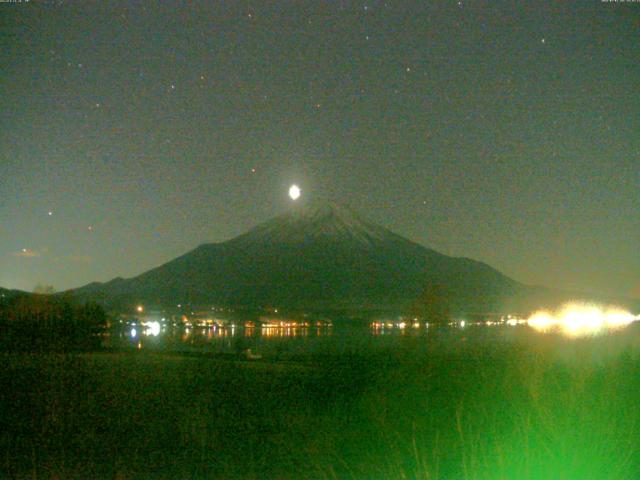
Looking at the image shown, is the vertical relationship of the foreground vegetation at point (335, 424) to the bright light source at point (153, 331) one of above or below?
below

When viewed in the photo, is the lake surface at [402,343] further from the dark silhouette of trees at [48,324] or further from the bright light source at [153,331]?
the bright light source at [153,331]

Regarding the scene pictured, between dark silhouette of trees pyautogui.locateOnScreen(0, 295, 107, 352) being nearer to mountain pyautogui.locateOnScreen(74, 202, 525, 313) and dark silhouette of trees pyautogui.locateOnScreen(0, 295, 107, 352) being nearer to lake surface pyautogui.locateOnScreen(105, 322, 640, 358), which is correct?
lake surface pyautogui.locateOnScreen(105, 322, 640, 358)

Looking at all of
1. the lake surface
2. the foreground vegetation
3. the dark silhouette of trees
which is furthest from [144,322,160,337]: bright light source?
the foreground vegetation

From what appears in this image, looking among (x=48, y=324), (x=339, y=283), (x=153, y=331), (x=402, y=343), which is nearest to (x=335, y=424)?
(x=402, y=343)

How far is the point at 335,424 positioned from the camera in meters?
13.0

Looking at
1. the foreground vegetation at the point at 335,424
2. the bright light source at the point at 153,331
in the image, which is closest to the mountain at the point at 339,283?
→ the bright light source at the point at 153,331

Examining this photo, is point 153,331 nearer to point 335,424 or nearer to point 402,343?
point 402,343

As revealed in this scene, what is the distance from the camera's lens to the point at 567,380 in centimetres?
1457

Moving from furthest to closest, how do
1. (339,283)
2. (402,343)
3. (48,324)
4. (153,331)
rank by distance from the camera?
1. (339,283)
2. (153,331)
3. (48,324)
4. (402,343)

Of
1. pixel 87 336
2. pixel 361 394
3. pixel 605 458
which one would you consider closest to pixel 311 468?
pixel 605 458

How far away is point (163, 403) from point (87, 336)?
33.0 metres

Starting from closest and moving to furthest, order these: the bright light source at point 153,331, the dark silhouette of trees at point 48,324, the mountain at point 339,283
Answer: the dark silhouette of trees at point 48,324 → the bright light source at point 153,331 → the mountain at point 339,283

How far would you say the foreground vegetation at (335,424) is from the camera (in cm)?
915

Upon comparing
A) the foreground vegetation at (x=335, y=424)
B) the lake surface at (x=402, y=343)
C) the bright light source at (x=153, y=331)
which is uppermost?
the bright light source at (x=153, y=331)
